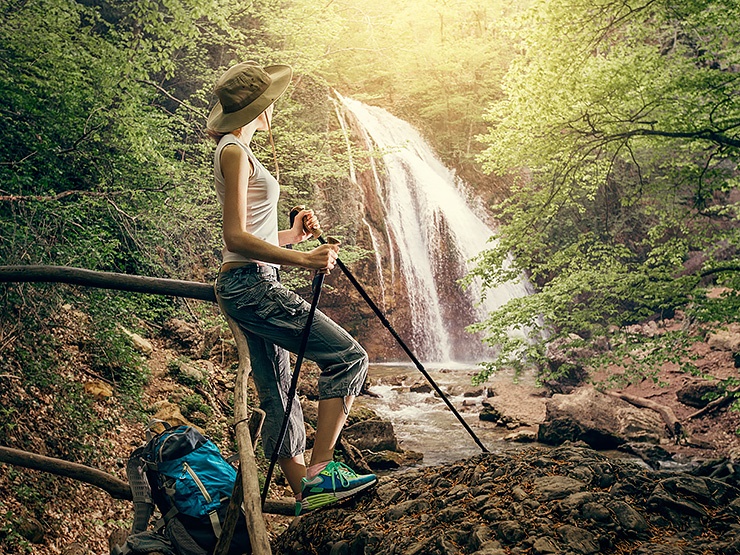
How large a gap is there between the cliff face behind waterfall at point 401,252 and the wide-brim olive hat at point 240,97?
14086 mm

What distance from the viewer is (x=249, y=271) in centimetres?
253

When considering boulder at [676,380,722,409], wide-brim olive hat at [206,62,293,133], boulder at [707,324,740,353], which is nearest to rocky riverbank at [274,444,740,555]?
wide-brim olive hat at [206,62,293,133]

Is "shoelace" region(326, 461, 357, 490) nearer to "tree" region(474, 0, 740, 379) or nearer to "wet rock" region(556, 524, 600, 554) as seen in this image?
"wet rock" region(556, 524, 600, 554)

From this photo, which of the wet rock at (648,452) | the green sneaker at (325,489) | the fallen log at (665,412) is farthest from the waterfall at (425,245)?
the green sneaker at (325,489)

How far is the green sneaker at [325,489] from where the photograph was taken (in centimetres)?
252

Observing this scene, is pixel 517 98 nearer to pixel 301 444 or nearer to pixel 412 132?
pixel 301 444

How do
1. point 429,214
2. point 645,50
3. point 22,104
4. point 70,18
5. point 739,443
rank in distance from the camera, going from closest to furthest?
point 22,104 → point 70,18 → point 645,50 → point 739,443 → point 429,214

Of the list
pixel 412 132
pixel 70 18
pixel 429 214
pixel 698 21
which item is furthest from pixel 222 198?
pixel 412 132

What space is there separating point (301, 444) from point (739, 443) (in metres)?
10.8

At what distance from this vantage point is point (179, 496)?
263 cm

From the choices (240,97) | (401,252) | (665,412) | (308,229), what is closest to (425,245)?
(401,252)

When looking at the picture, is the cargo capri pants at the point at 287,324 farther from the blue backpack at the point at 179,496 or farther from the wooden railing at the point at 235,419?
the blue backpack at the point at 179,496

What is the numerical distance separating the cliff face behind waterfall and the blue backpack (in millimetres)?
14102

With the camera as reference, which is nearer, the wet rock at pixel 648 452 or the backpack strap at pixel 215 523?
the backpack strap at pixel 215 523
